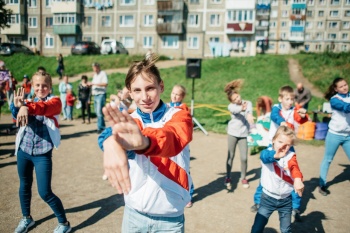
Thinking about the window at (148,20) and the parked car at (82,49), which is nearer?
the parked car at (82,49)

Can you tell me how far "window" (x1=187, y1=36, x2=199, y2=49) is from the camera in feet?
136

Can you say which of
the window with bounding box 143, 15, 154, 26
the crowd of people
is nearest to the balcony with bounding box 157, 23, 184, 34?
the window with bounding box 143, 15, 154, 26

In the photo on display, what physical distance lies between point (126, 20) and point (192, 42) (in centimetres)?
1091

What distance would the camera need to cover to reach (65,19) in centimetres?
4509

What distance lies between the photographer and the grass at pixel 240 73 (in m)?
20.2

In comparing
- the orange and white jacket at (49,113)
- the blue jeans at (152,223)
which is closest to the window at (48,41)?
the orange and white jacket at (49,113)

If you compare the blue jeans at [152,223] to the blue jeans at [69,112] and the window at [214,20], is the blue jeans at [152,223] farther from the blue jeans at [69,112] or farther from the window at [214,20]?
the window at [214,20]

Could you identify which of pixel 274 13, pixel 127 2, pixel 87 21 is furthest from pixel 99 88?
pixel 274 13

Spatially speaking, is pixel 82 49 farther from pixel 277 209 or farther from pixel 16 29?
pixel 277 209

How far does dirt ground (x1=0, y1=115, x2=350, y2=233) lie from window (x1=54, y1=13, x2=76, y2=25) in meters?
41.2

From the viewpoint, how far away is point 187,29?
41.7 meters

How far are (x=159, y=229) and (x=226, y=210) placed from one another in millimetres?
2820

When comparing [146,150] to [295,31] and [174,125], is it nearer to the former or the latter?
[174,125]

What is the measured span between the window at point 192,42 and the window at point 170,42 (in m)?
1.80
